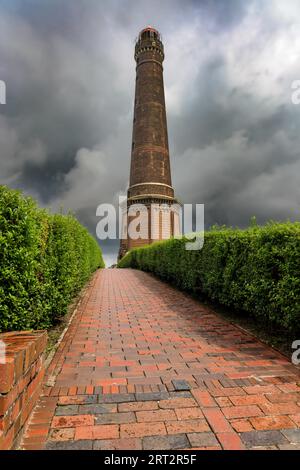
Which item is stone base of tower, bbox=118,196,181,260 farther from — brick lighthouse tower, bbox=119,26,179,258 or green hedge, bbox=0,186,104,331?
green hedge, bbox=0,186,104,331

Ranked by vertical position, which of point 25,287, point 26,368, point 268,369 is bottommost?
point 268,369

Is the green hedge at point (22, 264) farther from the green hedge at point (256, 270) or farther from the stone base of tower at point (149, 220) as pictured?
the stone base of tower at point (149, 220)

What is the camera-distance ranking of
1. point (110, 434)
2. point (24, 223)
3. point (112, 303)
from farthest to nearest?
point (112, 303)
point (24, 223)
point (110, 434)

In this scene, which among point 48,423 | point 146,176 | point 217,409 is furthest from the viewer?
point 146,176

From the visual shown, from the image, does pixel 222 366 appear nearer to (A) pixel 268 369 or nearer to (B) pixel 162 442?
(A) pixel 268 369

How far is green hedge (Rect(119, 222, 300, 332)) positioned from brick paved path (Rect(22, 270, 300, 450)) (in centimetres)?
60

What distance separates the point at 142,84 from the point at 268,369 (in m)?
37.8

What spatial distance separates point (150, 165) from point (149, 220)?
611 centimetres

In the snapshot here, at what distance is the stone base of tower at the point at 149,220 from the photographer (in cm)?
3434

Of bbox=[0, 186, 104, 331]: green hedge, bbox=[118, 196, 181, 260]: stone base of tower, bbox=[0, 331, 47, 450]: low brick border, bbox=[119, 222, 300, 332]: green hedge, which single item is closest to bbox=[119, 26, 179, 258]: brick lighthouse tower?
bbox=[118, 196, 181, 260]: stone base of tower

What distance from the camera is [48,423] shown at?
256cm

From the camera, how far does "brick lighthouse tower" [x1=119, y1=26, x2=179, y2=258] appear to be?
34531 millimetres
